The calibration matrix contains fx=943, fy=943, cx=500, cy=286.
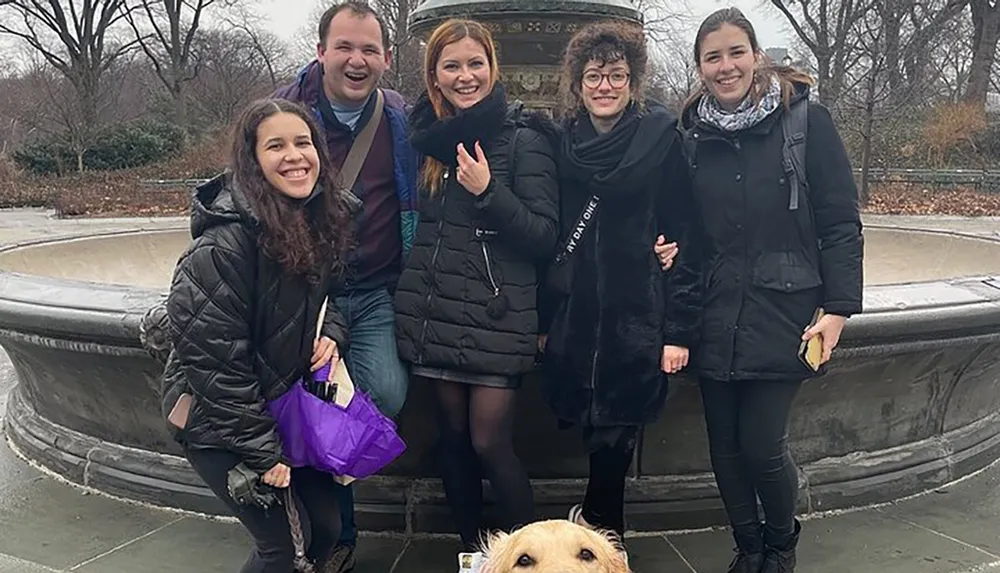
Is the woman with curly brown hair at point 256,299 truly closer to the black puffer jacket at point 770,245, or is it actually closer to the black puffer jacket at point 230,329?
the black puffer jacket at point 230,329

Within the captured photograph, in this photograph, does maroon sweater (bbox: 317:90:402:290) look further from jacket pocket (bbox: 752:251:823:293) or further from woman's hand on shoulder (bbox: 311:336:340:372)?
jacket pocket (bbox: 752:251:823:293)

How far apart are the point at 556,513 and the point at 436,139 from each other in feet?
6.26

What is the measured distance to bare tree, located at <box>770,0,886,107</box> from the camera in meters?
34.3

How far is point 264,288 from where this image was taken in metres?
3.02

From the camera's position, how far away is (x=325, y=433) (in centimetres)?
319

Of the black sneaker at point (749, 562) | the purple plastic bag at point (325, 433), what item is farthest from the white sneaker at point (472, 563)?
the black sneaker at point (749, 562)

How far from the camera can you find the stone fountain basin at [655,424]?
434 cm

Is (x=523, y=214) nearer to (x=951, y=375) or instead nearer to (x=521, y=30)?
(x=951, y=375)

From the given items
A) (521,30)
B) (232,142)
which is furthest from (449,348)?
(521,30)

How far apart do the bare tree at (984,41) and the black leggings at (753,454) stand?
1472 inches

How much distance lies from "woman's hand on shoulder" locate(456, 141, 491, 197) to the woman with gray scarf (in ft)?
2.59

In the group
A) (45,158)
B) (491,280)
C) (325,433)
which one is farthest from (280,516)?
(45,158)

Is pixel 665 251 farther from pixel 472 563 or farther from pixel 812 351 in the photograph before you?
pixel 472 563

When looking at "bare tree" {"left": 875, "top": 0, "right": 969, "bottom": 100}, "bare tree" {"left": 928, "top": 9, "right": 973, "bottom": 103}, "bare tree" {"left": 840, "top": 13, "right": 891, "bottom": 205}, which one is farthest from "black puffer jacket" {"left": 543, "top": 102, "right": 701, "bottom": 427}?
"bare tree" {"left": 928, "top": 9, "right": 973, "bottom": 103}
